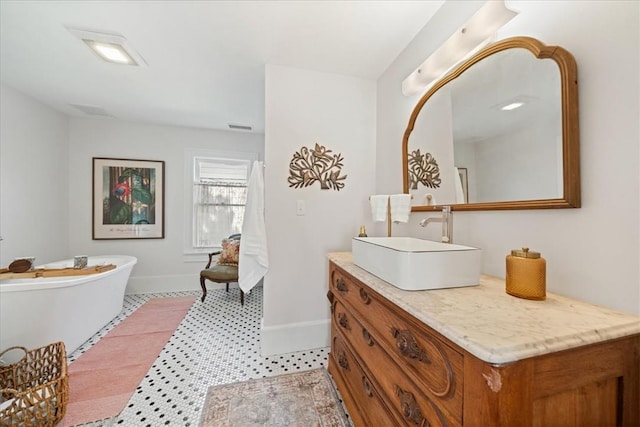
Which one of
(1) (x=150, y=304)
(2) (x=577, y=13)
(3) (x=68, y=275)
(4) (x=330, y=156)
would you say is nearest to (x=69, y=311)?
(3) (x=68, y=275)

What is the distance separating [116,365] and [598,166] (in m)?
2.97

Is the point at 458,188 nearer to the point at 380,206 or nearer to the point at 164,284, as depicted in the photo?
the point at 380,206

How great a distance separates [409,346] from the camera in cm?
78

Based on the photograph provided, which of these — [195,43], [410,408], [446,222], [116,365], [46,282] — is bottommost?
[116,365]

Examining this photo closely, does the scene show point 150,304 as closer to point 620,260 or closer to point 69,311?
point 69,311

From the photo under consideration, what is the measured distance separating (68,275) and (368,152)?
298cm

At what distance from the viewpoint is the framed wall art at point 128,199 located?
11.0 ft

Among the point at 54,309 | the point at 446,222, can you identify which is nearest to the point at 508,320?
the point at 446,222

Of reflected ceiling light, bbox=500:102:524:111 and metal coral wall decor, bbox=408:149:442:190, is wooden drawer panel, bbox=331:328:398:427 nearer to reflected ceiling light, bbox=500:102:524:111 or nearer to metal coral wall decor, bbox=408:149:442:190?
metal coral wall decor, bbox=408:149:442:190

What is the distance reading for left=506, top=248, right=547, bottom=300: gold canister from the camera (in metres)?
0.78

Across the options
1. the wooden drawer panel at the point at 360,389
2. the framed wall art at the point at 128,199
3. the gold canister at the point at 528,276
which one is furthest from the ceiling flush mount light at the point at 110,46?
the gold canister at the point at 528,276

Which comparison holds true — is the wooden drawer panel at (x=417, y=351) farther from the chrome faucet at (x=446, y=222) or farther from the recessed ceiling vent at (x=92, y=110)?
the recessed ceiling vent at (x=92, y=110)

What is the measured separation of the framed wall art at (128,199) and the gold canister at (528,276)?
407cm

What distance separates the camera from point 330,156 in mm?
2119
